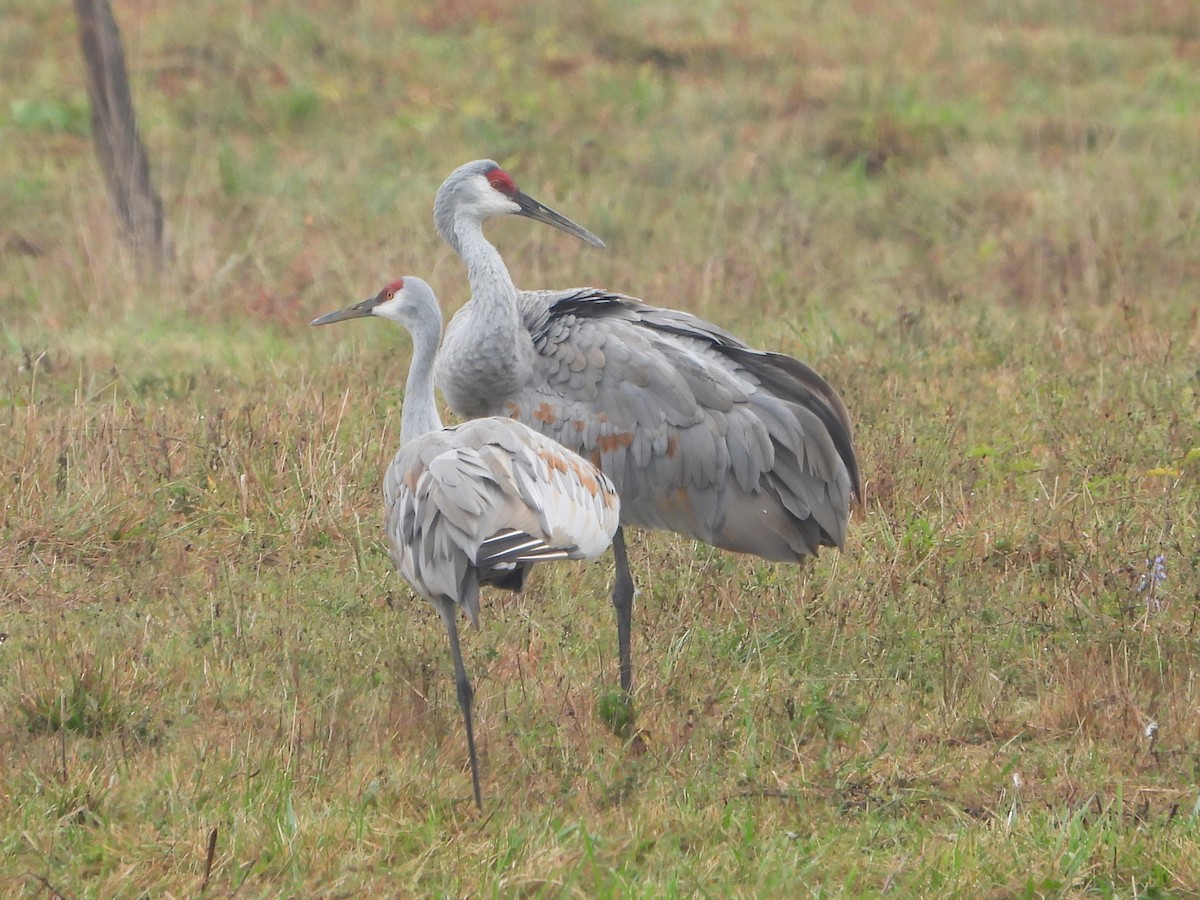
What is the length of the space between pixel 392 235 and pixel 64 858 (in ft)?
20.9

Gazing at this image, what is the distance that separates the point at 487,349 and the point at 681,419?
2.14ft

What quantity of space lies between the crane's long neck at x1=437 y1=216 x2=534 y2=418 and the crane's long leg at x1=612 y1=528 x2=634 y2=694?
2.09ft

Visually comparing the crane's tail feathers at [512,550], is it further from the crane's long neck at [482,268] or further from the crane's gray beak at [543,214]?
the crane's gray beak at [543,214]

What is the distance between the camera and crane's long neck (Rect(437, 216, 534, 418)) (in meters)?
5.04

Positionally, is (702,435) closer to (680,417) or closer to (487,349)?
(680,417)

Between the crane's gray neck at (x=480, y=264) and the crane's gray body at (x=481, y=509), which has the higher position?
the crane's gray neck at (x=480, y=264)

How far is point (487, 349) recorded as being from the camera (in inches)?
198

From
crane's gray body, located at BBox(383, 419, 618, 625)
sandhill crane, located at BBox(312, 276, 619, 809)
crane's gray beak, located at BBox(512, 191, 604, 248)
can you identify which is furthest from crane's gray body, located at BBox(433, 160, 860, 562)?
crane's gray body, located at BBox(383, 419, 618, 625)

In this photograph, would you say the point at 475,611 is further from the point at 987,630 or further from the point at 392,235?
the point at 392,235

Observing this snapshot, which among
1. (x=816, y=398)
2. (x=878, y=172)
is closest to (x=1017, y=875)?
(x=816, y=398)

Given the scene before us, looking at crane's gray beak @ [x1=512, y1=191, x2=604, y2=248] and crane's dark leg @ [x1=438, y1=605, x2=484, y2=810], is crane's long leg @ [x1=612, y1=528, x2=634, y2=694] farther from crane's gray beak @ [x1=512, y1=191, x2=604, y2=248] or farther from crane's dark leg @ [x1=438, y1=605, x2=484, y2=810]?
crane's gray beak @ [x1=512, y1=191, x2=604, y2=248]

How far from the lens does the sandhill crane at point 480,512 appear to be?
3.72 m

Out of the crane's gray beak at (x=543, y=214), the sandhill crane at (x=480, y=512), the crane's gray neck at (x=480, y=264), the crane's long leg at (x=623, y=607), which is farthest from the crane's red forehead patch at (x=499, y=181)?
the sandhill crane at (x=480, y=512)

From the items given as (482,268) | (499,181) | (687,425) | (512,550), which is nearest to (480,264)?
(482,268)
